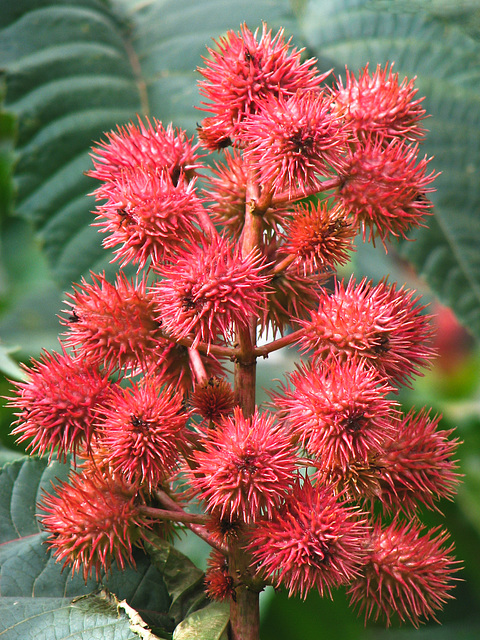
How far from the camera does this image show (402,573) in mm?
1025

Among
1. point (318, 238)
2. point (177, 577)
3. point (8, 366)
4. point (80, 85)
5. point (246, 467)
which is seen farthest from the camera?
point (80, 85)

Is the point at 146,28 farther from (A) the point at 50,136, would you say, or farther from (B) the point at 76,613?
(B) the point at 76,613

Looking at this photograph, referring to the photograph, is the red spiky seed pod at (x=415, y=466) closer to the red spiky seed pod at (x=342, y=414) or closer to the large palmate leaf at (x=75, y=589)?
the red spiky seed pod at (x=342, y=414)

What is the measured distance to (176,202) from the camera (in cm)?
102

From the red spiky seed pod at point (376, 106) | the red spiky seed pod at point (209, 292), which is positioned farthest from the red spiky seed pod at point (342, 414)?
the red spiky seed pod at point (376, 106)

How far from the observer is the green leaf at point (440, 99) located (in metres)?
1.90

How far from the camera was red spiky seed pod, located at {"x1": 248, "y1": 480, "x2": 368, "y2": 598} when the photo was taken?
0.93m

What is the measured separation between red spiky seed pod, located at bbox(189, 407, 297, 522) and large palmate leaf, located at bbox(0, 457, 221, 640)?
0.73ft

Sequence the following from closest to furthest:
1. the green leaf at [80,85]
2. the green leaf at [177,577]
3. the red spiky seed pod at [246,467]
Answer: the red spiky seed pod at [246,467] < the green leaf at [177,577] < the green leaf at [80,85]

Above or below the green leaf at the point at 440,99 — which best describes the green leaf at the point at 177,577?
below

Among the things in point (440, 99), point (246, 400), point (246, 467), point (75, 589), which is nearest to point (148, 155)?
point (246, 400)

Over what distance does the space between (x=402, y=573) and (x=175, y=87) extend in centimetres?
143

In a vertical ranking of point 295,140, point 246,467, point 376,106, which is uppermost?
point 376,106

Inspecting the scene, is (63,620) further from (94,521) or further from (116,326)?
(116,326)
